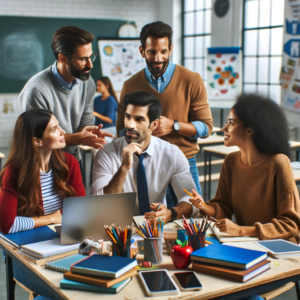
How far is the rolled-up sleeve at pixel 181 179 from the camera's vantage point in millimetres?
2186

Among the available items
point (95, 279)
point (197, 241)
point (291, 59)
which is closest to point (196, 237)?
point (197, 241)

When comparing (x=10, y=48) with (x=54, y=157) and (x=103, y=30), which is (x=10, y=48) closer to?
(x=103, y=30)

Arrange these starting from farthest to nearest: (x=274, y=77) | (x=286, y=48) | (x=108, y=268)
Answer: (x=274, y=77) < (x=286, y=48) < (x=108, y=268)

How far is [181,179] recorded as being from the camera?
2223 mm

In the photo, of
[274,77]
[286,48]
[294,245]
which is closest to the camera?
[294,245]

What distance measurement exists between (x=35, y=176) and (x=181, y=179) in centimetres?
77

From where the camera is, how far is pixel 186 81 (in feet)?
8.34

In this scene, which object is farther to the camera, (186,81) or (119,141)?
(186,81)

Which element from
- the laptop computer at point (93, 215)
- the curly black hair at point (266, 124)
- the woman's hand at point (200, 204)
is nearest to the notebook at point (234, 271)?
the laptop computer at point (93, 215)

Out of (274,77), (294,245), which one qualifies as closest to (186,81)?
(294,245)

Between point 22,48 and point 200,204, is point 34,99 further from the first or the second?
point 22,48

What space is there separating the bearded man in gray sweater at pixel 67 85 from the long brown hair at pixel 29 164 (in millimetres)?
280

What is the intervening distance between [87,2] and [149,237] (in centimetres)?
757

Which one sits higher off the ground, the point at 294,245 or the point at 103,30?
the point at 103,30
